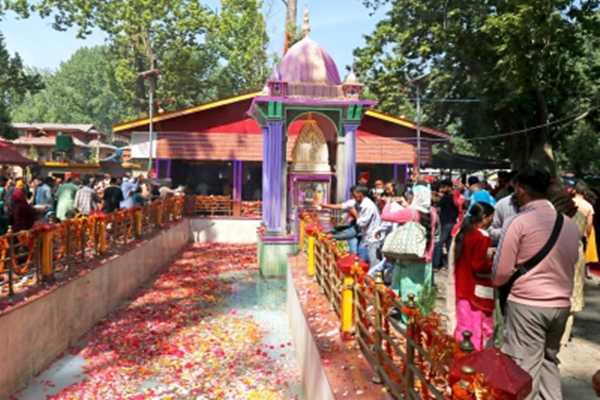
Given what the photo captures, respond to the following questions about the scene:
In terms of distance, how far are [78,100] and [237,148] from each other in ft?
213

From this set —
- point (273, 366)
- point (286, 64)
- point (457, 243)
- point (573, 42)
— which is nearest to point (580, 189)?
point (457, 243)

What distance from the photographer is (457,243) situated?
4.73 meters

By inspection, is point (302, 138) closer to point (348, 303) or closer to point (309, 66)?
point (309, 66)

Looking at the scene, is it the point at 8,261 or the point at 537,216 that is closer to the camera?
the point at 537,216

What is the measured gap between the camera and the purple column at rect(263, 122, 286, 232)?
1257cm

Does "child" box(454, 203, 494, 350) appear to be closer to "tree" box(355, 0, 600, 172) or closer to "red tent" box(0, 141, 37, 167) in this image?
"tree" box(355, 0, 600, 172)

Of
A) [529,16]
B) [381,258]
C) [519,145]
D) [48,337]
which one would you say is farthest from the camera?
[519,145]

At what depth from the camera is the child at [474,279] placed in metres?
4.55

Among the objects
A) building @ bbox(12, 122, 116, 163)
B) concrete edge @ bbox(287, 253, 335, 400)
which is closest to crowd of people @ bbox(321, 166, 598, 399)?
concrete edge @ bbox(287, 253, 335, 400)

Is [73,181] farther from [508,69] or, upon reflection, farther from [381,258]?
[508,69]

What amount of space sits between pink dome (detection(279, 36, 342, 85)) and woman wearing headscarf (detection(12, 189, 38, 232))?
6708 millimetres

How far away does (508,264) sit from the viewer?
11.2ft

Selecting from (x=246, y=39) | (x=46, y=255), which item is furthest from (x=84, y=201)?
(x=246, y=39)

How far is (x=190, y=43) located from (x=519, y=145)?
24.3m
